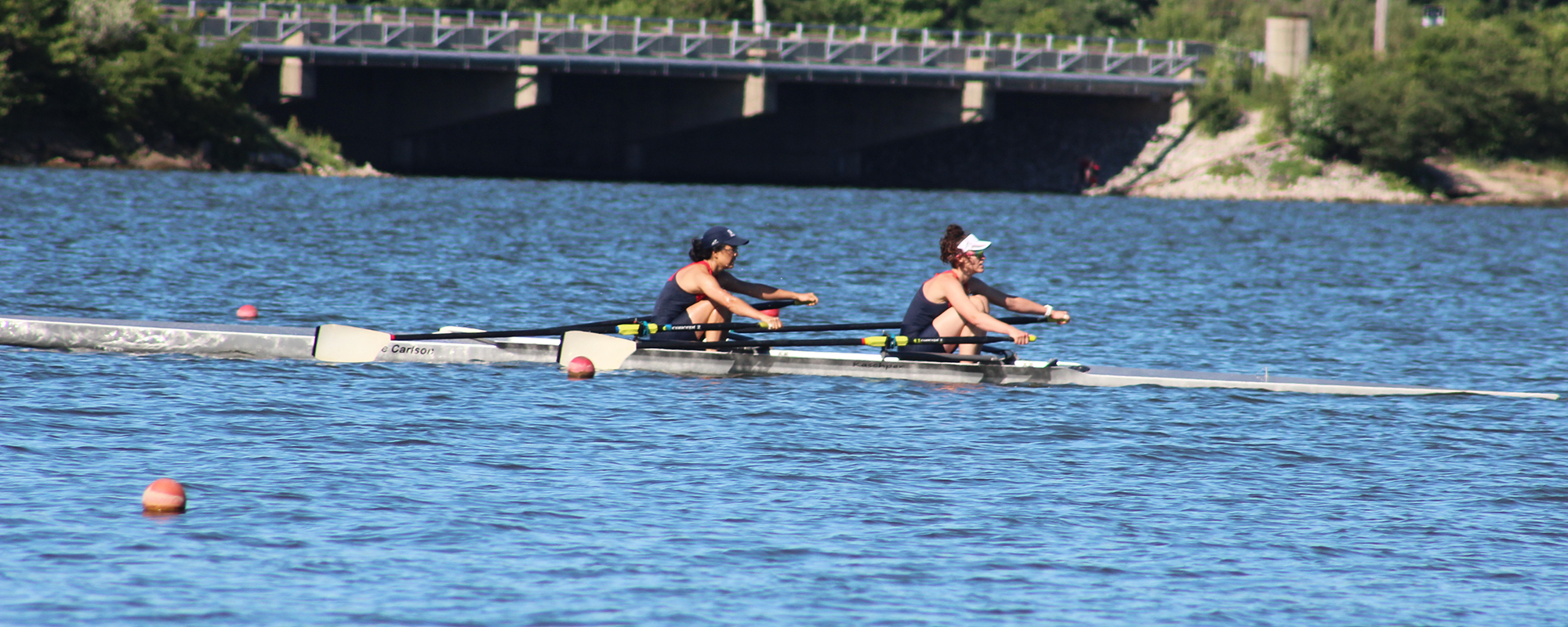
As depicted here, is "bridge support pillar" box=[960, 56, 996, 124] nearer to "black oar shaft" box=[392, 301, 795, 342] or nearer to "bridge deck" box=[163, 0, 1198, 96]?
"bridge deck" box=[163, 0, 1198, 96]

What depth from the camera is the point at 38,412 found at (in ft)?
42.4

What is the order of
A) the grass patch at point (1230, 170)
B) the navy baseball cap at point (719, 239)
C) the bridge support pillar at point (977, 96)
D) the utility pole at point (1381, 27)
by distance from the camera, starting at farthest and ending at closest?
the utility pole at point (1381, 27) → the grass patch at point (1230, 170) → the bridge support pillar at point (977, 96) → the navy baseball cap at point (719, 239)

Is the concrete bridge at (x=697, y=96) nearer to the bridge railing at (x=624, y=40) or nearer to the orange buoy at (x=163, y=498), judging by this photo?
the bridge railing at (x=624, y=40)

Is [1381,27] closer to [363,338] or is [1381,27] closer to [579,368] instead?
[579,368]

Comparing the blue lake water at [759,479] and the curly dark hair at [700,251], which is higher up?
the curly dark hair at [700,251]

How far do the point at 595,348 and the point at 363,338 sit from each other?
2.14m

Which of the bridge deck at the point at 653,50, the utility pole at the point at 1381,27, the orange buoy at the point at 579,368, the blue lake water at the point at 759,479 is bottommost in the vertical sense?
the blue lake water at the point at 759,479

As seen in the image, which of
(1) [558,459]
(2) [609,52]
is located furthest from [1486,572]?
Answer: (2) [609,52]

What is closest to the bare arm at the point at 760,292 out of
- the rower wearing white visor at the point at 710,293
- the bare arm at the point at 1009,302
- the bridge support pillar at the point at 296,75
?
the rower wearing white visor at the point at 710,293

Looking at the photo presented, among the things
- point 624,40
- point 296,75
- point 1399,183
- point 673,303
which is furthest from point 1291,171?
point 673,303

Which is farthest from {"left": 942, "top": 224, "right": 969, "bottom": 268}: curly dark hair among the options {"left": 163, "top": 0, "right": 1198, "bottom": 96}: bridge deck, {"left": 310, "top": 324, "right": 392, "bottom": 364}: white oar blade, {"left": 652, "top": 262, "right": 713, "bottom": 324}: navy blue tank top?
{"left": 163, "top": 0, "right": 1198, "bottom": 96}: bridge deck

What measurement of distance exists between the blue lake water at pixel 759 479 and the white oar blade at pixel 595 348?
327 mm

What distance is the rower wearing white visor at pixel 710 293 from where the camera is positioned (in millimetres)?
15422

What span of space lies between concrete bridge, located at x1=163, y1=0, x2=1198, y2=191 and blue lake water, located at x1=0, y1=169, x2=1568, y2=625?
2913cm
